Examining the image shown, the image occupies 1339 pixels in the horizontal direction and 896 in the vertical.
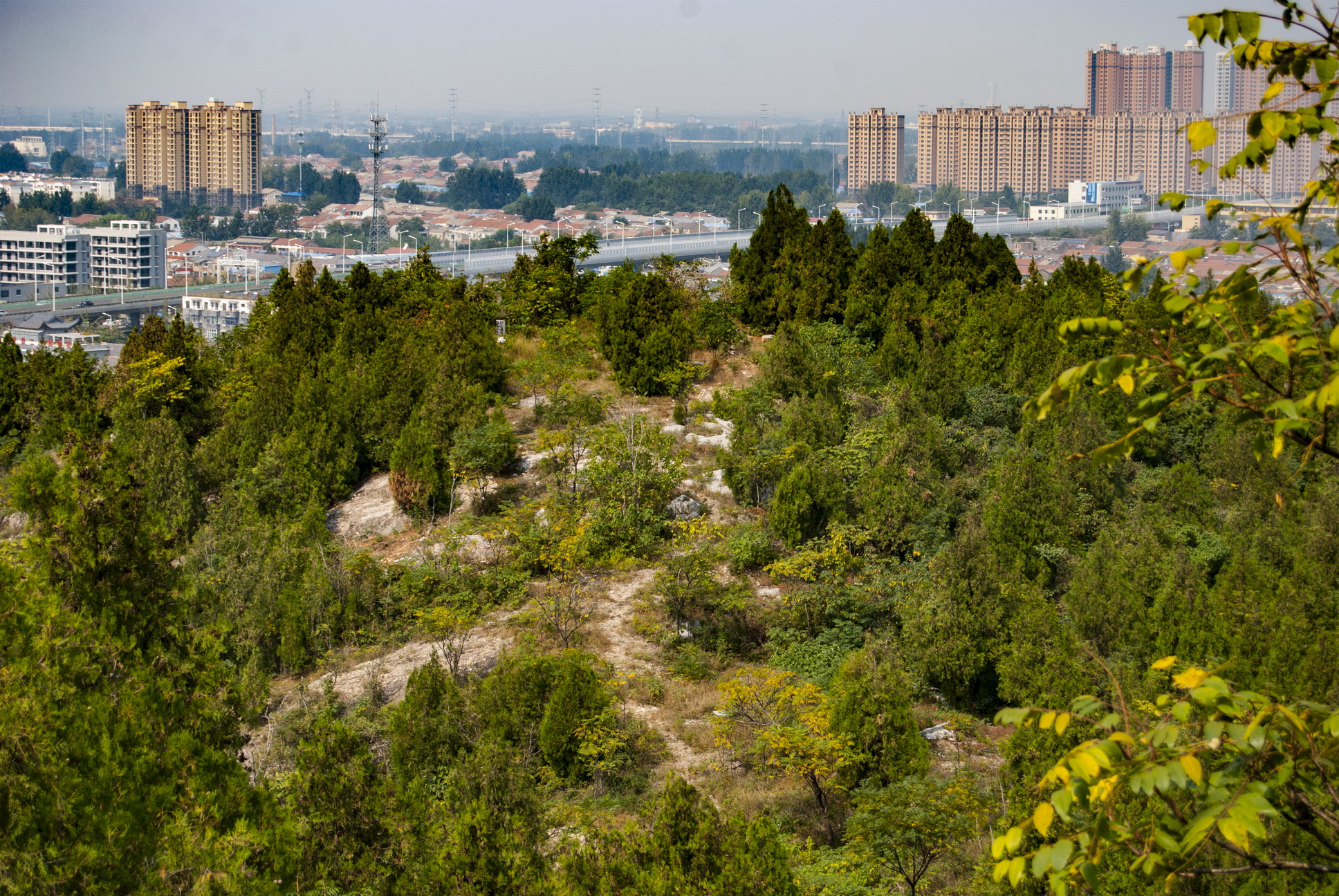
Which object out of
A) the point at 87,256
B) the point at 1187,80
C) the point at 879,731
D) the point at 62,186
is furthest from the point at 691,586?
the point at 1187,80

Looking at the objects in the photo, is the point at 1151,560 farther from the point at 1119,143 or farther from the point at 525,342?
the point at 1119,143

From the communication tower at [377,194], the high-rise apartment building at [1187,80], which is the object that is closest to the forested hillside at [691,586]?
the communication tower at [377,194]

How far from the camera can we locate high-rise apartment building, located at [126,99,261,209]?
85125mm

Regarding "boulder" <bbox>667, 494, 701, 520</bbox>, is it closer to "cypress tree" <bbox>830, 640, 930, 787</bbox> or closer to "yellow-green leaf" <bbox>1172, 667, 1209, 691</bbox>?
"cypress tree" <bbox>830, 640, 930, 787</bbox>

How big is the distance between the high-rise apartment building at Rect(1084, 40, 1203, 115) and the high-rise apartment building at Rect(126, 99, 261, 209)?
7078cm

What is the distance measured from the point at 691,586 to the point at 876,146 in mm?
92196

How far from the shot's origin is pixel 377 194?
57906mm

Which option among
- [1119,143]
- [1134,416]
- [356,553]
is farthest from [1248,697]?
[1119,143]

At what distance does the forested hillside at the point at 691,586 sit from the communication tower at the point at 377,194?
35.6 m

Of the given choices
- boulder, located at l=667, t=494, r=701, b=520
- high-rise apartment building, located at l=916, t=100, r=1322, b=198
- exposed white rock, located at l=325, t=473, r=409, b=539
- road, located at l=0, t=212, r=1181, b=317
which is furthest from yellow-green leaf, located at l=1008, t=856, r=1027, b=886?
high-rise apartment building, located at l=916, t=100, r=1322, b=198

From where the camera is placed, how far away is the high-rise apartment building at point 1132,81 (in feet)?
340

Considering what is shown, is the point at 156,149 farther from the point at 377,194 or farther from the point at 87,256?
the point at 377,194

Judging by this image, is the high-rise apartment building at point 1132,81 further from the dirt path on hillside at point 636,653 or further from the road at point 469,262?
the dirt path on hillside at point 636,653

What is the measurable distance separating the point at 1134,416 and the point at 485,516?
312 inches
